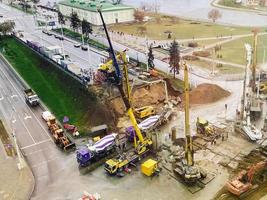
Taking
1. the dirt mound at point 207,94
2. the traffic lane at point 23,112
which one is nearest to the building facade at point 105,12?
the traffic lane at point 23,112

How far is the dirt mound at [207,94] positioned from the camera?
51.0 meters

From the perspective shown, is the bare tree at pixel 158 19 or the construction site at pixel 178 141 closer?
the construction site at pixel 178 141

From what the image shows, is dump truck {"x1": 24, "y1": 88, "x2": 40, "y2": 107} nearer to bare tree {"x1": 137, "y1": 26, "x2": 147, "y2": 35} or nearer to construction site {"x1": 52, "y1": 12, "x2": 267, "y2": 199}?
construction site {"x1": 52, "y1": 12, "x2": 267, "y2": 199}

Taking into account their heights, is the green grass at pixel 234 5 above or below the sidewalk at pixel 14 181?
above

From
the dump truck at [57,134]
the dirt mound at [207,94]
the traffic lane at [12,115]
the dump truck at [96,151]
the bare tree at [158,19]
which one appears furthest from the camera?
the bare tree at [158,19]

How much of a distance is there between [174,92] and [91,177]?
22.6 m

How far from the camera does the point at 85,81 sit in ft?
172

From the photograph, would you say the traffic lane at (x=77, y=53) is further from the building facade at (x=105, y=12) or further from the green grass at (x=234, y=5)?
the green grass at (x=234, y=5)

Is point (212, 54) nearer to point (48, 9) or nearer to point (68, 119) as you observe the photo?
point (68, 119)

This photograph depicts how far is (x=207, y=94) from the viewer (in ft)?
169

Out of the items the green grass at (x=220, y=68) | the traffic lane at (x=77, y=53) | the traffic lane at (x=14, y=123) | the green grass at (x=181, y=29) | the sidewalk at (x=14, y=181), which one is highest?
the green grass at (x=181, y=29)

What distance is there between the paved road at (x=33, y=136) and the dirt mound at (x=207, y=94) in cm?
2182

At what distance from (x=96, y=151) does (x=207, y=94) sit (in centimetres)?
2168

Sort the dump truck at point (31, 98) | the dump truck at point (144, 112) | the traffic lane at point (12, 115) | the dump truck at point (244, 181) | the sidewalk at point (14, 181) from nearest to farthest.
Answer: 1. the dump truck at point (244, 181)
2. the sidewalk at point (14, 181)
3. the traffic lane at point (12, 115)
4. the dump truck at point (144, 112)
5. the dump truck at point (31, 98)
